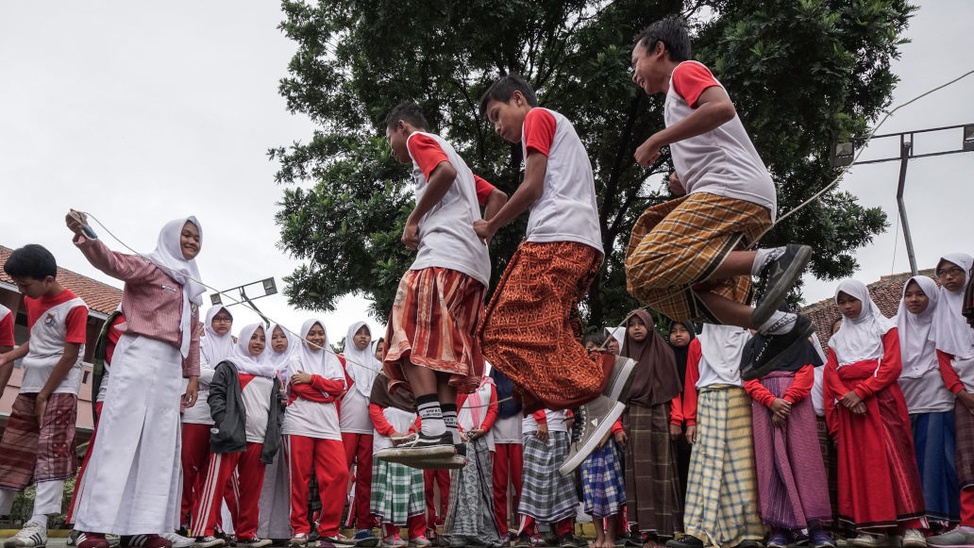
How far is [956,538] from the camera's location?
19.3ft

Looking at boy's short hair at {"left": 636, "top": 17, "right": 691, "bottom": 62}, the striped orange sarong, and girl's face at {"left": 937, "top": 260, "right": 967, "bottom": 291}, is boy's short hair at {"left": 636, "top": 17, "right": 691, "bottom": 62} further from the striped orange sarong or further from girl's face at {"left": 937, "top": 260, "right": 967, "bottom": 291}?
girl's face at {"left": 937, "top": 260, "right": 967, "bottom": 291}

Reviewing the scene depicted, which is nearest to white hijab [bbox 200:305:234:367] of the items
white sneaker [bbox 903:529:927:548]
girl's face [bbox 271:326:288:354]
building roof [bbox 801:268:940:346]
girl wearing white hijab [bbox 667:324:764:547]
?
girl's face [bbox 271:326:288:354]

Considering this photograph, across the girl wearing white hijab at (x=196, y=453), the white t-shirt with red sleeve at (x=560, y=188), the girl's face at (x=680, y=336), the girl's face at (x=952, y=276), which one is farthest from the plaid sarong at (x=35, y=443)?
the girl's face at (x=952, y=276)

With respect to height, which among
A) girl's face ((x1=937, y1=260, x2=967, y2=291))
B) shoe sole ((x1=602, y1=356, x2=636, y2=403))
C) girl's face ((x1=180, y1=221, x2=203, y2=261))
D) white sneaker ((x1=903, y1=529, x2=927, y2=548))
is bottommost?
white sneaker ((x1=903, y1=529, x2=927, y2=548))

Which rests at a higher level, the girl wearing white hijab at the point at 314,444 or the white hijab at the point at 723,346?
the white hijab at the point at 723,346

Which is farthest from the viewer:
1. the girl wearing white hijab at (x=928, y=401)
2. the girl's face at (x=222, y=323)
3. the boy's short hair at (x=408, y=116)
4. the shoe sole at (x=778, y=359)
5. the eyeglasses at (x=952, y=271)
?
the girl's face at (x=222, y=323)

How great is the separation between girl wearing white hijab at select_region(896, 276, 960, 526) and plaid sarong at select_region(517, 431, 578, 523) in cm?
309

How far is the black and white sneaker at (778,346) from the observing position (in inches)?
149

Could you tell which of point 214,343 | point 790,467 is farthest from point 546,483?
point 214,343

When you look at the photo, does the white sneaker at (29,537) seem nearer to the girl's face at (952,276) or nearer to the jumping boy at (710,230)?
the jumping boy at (710,230)

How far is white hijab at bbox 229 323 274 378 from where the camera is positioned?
7781 mm

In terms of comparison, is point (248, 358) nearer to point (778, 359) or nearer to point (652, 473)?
point (652, 473)

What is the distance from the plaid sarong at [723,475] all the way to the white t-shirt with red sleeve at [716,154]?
3313 mm

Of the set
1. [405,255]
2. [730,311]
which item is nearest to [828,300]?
[405,255]
